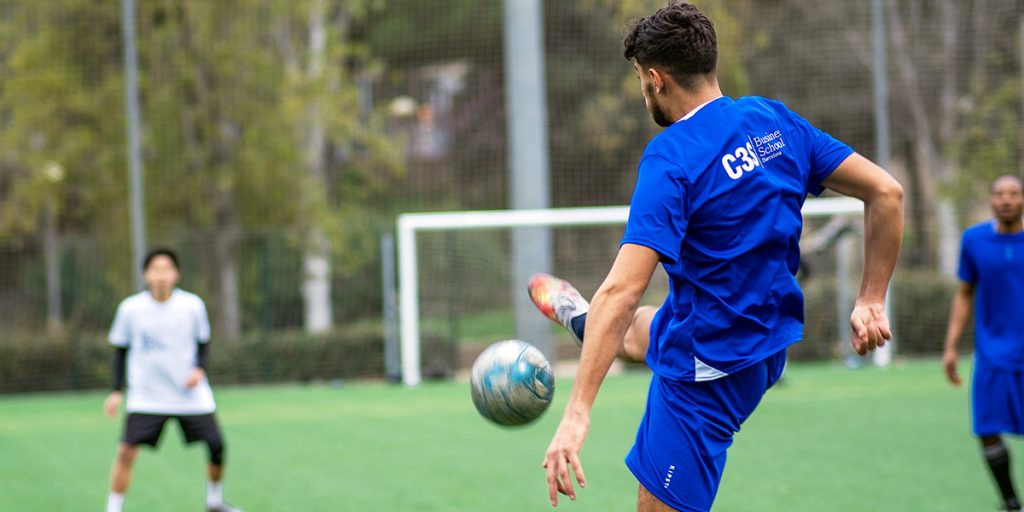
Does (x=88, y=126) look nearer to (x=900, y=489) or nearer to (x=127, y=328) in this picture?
(x=127, y=328)

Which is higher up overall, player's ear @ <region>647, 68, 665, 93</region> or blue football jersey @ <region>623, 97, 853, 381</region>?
player's ear @ <region>647, 68, 665, 93</region>

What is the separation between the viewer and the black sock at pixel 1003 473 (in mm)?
6406

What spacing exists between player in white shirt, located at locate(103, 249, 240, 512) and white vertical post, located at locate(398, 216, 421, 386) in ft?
26.1

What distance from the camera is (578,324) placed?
13.5 ft

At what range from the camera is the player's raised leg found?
4.06 m

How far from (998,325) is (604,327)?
4419 millimetres

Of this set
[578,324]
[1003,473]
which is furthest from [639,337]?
[1003,473]

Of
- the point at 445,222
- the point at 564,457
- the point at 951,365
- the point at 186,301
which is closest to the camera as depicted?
the point at 564,457

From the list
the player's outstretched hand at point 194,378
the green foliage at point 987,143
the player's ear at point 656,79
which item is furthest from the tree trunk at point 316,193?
the player's ear at point 656,79

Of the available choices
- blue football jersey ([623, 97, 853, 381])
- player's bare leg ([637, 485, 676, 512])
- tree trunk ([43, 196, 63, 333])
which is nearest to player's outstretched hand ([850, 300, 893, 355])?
blue football jersey ([623, 97, 853, 381])

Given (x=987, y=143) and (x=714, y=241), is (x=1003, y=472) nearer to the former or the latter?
(x=714, y=241)

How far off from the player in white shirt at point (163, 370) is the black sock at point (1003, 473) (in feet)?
14.9

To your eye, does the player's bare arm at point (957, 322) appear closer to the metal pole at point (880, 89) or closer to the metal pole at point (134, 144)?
the metal pole at point (880, 89)

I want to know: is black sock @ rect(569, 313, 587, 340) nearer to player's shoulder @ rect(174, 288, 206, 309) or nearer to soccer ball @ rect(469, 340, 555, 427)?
soccer ball @ rect(469, 340, 555, 427)
